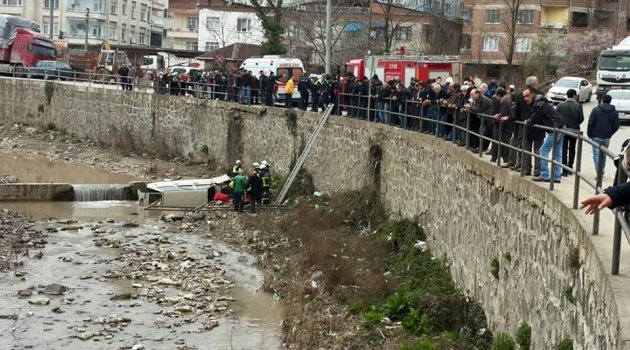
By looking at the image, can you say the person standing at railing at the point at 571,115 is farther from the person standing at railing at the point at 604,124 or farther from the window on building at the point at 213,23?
the window on building at the point at 213,23

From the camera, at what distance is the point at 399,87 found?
25.7 meters

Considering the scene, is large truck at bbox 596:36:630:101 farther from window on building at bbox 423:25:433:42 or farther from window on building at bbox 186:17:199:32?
window on building at bbox 186:17:199:32

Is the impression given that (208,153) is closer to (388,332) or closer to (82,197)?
(82,197)

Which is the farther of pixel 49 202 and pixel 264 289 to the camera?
pixel 49 202

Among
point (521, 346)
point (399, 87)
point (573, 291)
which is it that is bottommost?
point (521, 346)

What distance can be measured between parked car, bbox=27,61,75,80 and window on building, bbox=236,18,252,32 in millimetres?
28295

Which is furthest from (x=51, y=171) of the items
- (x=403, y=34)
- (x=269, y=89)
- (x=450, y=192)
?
(x=403, y=34)

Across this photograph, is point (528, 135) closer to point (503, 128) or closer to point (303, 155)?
point (503, 128)

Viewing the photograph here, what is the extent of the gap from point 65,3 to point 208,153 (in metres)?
55.5

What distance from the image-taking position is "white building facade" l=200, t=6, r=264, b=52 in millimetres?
82750

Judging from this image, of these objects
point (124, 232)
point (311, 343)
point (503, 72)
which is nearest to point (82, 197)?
point (124, 232)

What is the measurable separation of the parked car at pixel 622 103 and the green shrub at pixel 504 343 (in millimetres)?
17110

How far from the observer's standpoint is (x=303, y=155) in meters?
31.9

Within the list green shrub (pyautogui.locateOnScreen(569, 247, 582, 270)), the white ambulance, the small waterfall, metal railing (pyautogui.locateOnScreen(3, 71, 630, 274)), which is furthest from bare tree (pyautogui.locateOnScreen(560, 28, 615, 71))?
green shrub (pyautogui.locateOnScreen(569, 247, 582, 270))
